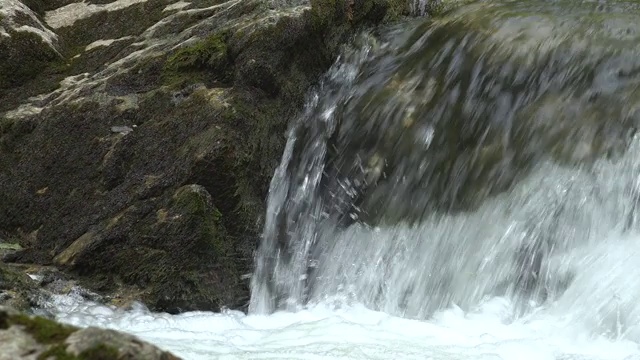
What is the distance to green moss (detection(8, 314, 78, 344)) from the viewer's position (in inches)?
122

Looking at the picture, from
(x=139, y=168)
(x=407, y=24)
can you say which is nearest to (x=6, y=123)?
(x=139, y=168)

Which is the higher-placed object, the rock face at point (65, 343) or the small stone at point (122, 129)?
the rock face at point (65, 343)

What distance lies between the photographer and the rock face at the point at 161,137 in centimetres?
733

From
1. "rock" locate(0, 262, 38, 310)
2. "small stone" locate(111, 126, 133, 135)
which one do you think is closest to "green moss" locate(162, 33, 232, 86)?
"small stone" locate(111, 126, 133, 135)

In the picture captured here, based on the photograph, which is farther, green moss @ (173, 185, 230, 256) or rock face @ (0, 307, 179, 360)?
green moss @ (173, 185, 230, 256)

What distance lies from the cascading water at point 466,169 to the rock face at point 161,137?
0.45 metres

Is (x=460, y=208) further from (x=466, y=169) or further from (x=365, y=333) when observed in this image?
(x=365, y=333)

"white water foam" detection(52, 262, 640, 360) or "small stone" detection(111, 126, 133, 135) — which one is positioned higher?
"small stone" detection(111, 126, 133, 135)

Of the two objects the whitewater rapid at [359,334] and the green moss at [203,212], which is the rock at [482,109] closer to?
the green moss at [203,212]

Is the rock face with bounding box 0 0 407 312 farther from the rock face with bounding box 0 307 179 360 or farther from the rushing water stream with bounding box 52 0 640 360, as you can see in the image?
the rock face with bounding box 0 307 179 360

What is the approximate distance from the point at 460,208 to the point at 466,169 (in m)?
0.45

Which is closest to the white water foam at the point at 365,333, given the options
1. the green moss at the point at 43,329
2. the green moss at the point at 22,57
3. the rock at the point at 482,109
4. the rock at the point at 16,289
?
the rock at the point at 16,289

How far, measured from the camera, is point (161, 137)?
8.19 meters

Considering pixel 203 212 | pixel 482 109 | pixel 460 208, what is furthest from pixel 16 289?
pixel 482 109
